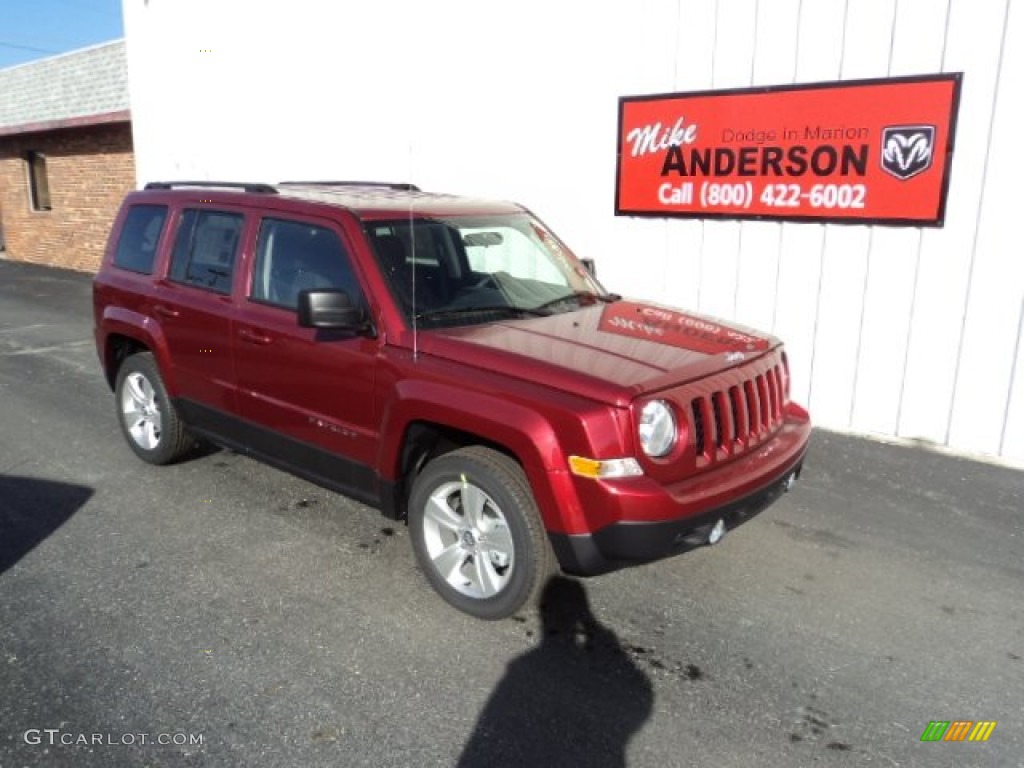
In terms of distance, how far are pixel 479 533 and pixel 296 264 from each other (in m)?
1.76

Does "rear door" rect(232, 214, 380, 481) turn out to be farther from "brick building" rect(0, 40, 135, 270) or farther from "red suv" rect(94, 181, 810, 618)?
"brick building" rect(0, 40, 135, 270)

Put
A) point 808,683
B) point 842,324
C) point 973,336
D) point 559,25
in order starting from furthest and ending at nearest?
1. point 559,25
2. point 842,324
3. point 973,336
4. point 808,683

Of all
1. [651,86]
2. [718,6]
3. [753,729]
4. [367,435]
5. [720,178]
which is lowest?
[753,729]

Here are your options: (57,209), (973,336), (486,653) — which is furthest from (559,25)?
(57,209)

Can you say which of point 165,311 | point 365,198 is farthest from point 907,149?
point 165,311

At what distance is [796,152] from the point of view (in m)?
6.64

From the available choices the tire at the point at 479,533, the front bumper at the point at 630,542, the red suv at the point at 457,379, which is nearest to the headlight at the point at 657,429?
the red suv at the point at 457,379

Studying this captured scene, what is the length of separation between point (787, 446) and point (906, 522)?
1560mm

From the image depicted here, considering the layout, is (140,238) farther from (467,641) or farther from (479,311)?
(467,641)

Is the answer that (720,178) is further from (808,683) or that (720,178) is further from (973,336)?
(808,683)

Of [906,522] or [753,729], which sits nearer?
[753,729]

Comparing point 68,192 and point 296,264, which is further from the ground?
point 68,192

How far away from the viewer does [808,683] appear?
3.29m

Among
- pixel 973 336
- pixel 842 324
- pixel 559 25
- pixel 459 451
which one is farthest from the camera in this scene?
pixel 559 25
